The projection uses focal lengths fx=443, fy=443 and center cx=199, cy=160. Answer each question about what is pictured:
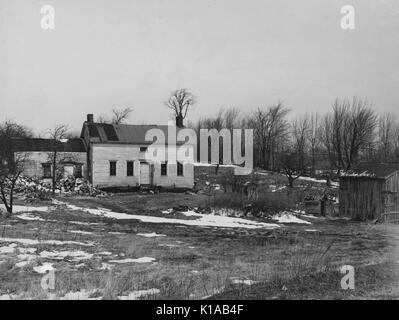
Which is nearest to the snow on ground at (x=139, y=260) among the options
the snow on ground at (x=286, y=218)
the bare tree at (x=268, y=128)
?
the snow on ground at (x=286, y=218)

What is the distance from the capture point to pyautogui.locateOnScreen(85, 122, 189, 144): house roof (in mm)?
38625

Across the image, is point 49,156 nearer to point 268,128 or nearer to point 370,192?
point 370,192

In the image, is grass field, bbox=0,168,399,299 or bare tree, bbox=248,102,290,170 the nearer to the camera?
grass field, bbox=0,168,399,299

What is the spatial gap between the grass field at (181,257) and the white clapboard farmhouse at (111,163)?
1518 centimetres

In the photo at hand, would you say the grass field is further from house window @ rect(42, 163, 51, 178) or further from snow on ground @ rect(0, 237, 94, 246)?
house window @ rect(42, 163, 51, 178)

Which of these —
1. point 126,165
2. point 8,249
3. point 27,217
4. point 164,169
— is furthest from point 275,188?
point 8,249

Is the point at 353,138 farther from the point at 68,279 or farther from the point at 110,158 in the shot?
the point at 68,279

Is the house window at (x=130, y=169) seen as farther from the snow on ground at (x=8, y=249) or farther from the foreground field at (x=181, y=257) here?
the snow on ground at (x=8, y=249)

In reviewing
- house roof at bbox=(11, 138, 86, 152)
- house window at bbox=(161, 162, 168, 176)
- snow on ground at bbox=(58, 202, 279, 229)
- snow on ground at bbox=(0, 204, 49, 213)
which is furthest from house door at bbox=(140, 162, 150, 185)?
snow on ground at bbox=(0, 204, 49, 213)

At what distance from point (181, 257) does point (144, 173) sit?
1060 inches

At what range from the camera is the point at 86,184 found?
35312 mm

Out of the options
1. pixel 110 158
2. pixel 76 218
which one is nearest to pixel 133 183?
pixel 110 158
